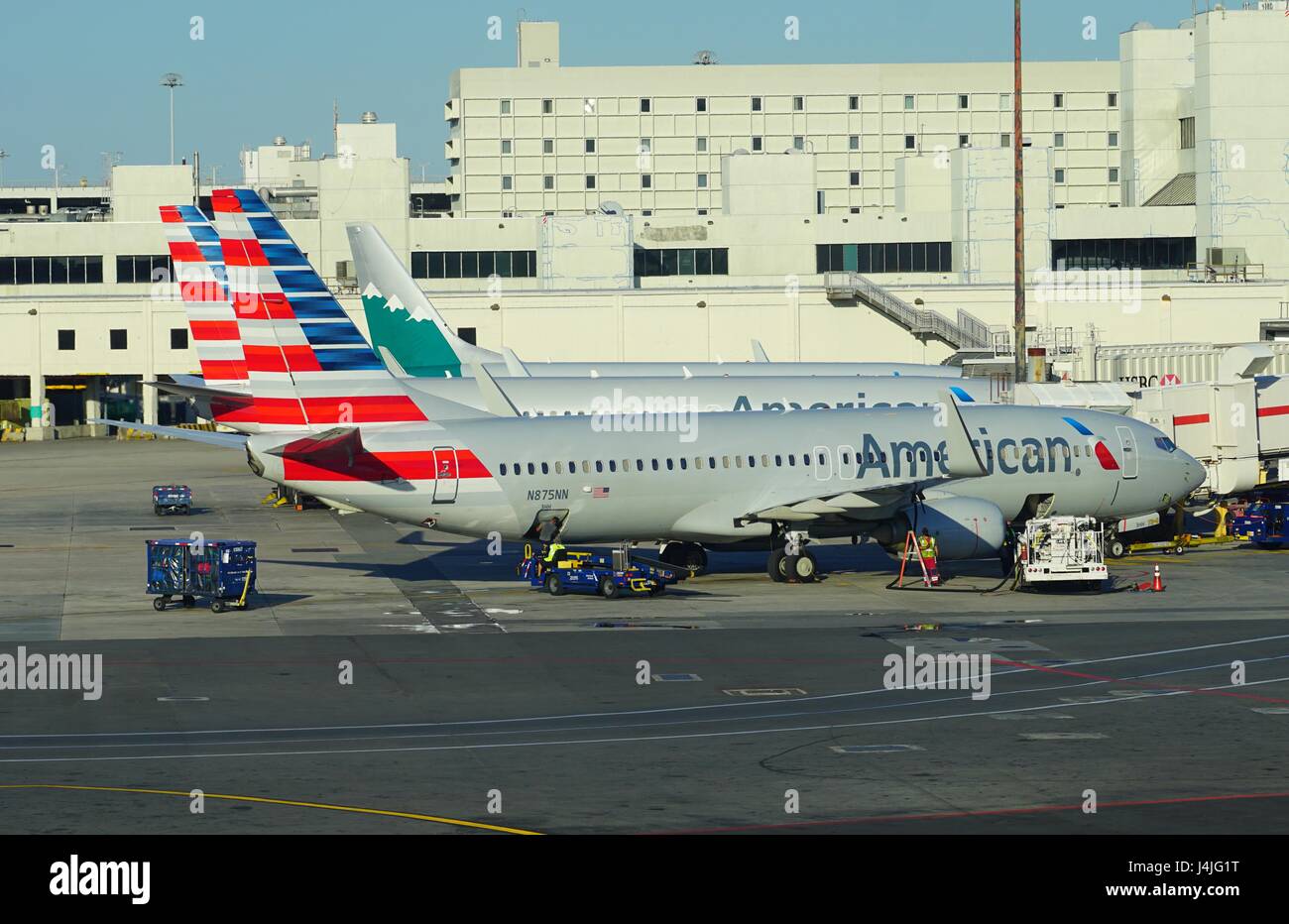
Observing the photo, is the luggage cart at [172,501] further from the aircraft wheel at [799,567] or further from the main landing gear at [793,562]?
the aircraft wheel at [799,567]

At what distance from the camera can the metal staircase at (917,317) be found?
109312mm

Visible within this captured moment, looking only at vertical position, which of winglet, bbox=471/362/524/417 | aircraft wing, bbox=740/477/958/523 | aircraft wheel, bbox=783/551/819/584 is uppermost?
winglet, bbox=471/362/524/417

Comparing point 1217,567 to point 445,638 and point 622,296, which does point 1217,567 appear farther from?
point 622,296

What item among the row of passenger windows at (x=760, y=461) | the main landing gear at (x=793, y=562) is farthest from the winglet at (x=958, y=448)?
the main landing gear at (x=793, y=562)

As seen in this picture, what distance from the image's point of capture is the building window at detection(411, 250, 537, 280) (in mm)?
120500

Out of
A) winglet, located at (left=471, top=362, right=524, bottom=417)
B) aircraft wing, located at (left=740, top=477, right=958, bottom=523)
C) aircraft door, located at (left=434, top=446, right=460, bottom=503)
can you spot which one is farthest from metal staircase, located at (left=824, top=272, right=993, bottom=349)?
aircraft door, located at (left=434, top=446, right=460, bottom=503)

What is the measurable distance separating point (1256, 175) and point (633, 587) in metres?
80.0

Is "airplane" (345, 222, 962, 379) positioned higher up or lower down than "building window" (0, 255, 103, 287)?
lower down

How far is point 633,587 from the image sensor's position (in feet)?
150

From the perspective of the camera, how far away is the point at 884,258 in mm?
119625

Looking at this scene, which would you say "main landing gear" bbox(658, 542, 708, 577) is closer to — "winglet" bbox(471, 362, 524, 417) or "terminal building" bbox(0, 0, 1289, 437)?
"winglet" bbox(471, 362, 524, 417)

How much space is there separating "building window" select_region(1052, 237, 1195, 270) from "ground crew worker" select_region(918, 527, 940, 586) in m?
78.0

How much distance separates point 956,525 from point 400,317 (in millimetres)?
28220

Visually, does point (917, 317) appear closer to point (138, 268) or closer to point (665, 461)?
point (138, 268)
